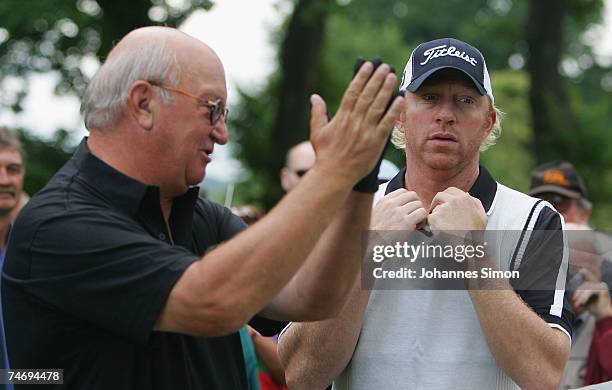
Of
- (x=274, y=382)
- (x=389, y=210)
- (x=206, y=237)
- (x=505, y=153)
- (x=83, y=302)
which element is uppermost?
(x=505, y=153)

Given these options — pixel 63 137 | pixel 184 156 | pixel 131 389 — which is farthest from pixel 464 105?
pixel 63 137

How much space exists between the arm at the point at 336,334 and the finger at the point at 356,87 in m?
0.76

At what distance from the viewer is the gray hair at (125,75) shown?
8.82 feet

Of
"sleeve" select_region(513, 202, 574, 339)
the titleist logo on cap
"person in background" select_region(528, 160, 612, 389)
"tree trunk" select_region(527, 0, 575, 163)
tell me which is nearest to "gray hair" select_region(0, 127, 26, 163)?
"person in background" select_region(528, 160, 612, 389)

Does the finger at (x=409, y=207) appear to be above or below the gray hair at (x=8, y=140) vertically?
above

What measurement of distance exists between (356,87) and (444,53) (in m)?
1.13

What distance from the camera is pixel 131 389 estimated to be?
8.65 feet

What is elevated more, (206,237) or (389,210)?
(389,210)

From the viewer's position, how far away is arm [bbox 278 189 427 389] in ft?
10.3

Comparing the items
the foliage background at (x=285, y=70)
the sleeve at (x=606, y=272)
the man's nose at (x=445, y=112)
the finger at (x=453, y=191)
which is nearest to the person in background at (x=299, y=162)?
the sleeve at (x=606, y=272)

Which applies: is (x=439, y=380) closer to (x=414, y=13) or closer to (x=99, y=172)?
(x=99, y=172)

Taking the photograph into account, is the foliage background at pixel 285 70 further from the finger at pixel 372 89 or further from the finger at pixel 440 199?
the finger at pixel 372 89

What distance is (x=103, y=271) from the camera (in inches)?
98.0

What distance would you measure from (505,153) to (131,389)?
133ft
